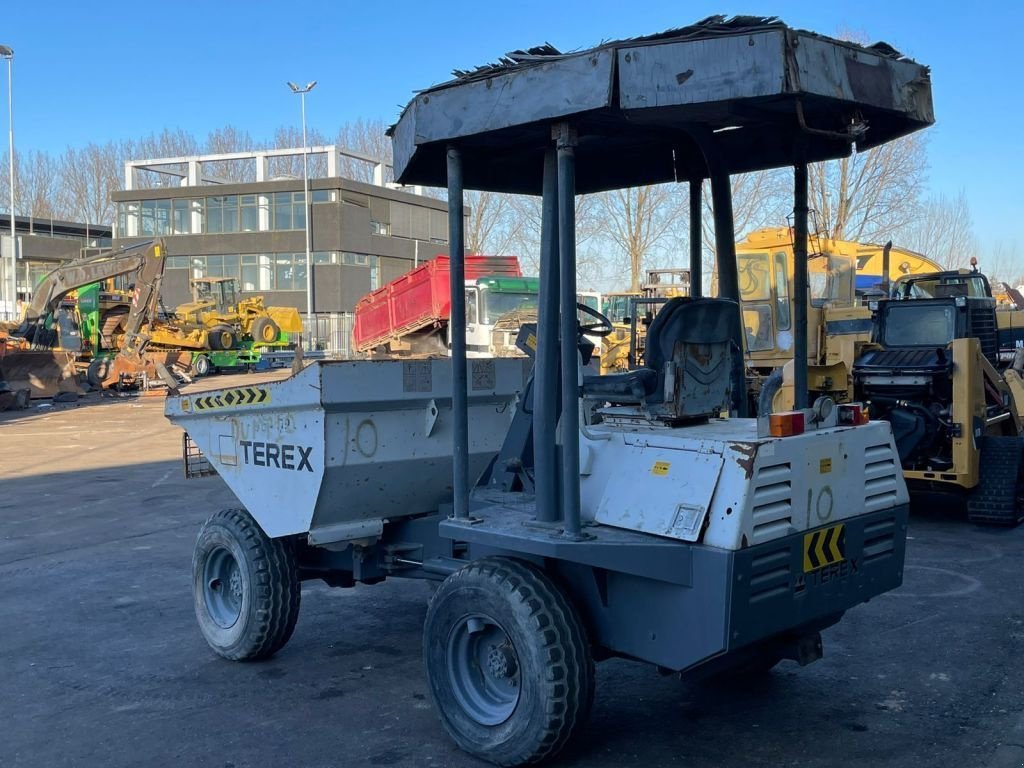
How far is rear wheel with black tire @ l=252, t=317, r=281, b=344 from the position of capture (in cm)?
3541

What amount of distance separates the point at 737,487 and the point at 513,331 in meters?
17.0

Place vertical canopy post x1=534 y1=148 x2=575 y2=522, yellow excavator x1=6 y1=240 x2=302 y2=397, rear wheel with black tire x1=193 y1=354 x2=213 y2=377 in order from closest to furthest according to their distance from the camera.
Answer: vertical canopy post x1=534 y1=148 x2=575 y2=522 < yellow excavator x1=6 y1=240 x2=302 y2=397 < rear wheel with black tire x1=193 y1=354 x2=213 y2=377

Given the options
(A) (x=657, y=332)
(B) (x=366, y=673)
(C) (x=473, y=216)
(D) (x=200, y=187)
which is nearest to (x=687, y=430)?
(A) (x=657, y=332)

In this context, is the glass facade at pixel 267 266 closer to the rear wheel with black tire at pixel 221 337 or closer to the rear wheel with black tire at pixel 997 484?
→ the rear wheel with black tire at pixel 221 337

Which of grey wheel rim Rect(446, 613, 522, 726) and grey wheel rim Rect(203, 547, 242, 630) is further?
grey wheel rim Rect(203, 547, 242, 630)

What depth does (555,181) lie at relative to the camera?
4.38 meters

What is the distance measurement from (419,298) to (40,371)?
892cm

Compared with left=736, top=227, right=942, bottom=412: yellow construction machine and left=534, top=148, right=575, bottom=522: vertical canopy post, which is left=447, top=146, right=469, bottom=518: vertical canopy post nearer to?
left=534, top=148, right=575, bottom=522: vertical canopy post

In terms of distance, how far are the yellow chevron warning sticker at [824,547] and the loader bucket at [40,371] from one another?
21983 mm

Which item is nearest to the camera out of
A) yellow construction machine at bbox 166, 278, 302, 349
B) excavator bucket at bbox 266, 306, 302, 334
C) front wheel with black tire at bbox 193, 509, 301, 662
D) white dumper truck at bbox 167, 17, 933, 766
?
white dumper truck at bbox 167, 17, 933, 766

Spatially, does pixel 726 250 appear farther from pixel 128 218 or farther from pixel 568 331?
pixel 128 218

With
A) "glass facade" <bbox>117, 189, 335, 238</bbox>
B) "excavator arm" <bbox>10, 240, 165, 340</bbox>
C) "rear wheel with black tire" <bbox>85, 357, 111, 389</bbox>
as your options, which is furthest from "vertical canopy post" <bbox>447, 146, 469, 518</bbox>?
"glass facade" <bbox>117, 189, 335, 238</bbox>

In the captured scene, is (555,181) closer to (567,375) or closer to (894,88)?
(567,375)

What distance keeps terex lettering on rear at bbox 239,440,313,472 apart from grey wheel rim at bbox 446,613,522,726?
A: 1257 millimetres
